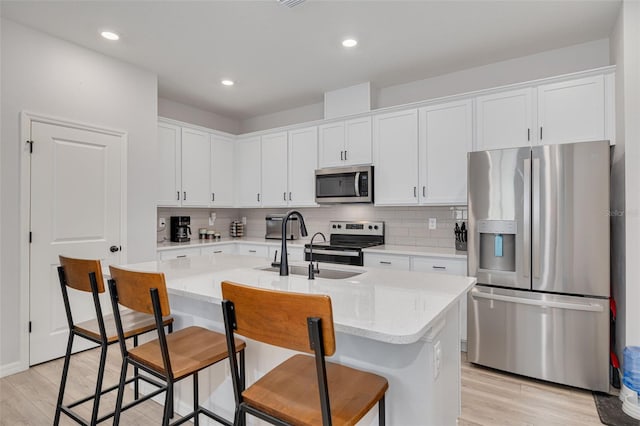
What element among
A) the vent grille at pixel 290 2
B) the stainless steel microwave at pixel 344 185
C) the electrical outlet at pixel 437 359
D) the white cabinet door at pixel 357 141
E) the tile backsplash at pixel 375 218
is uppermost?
the vent grille at pixel 290 2

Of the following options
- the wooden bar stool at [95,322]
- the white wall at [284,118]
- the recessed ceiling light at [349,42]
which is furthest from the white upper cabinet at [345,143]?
the wooden bar stool at [95,322]

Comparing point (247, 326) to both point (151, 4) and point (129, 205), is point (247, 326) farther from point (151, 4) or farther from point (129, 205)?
point (129, 205)

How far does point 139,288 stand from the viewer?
1.49m

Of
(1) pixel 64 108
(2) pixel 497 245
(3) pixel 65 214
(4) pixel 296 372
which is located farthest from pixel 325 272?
(1) pixel 64 108

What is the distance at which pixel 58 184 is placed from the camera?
3.10 meters

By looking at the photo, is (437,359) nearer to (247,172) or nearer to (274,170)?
(274,170)

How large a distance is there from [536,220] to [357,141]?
2079mm

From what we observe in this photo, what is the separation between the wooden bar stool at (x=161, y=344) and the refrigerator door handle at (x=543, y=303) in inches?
82.7

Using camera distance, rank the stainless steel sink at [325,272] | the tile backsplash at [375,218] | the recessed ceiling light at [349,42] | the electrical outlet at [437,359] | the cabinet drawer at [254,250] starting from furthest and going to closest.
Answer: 1. the cabinet drawer at [254,250]
2. the tile backsplash at [375,218]
3. the recessed ceiling light at [349,42]
4. the stainless steel sink at [325,272]
5. the electrical outlet at [437,359]

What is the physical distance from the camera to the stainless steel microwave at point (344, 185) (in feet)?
13.1

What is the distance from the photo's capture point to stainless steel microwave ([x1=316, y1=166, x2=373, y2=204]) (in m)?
3.99

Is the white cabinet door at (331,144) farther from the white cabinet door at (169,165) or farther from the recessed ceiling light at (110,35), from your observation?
the recessed ceiling light at (110,35)

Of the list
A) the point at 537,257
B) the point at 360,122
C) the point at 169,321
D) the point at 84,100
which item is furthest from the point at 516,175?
the point at 84,100

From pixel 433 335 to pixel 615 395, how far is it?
83.7 inches
